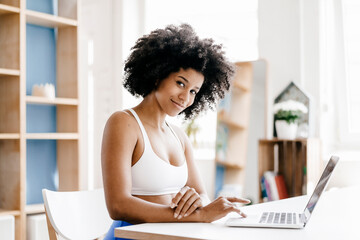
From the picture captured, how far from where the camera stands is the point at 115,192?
61.1 inches

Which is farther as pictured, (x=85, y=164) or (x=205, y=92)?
(x=85, y=164)

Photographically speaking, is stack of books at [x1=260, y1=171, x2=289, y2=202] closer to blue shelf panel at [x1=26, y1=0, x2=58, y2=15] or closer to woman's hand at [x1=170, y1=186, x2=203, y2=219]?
blue shelf panel at [x1=26, y1=0, x2=58, y2=15]

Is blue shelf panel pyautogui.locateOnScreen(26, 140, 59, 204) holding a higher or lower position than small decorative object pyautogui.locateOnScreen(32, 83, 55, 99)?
lower

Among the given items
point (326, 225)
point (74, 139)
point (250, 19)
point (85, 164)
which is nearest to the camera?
point (326, 225)

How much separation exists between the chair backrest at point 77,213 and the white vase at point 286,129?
1.88 meters

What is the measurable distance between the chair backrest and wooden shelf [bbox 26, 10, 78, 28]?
1814 millimetres

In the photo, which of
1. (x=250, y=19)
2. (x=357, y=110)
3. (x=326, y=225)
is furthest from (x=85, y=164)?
(x=326, y=225)

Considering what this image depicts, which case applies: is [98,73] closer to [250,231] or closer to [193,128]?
[193,128]

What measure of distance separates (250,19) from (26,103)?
199cm

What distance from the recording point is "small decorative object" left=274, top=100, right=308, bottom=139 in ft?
11.4

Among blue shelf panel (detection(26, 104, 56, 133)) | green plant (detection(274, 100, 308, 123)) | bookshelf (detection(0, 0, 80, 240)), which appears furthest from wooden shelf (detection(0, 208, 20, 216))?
green plant (detection(274, 100, 308, 123))

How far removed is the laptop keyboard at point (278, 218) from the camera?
1.40 meters

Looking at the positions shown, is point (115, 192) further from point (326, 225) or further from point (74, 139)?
point (74, 139)

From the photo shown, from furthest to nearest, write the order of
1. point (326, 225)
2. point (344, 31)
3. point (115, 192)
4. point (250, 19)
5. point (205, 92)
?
point (250, 19) → point (344, 31) → point (205, 92) → point (115, 192) → point (326, 225)
